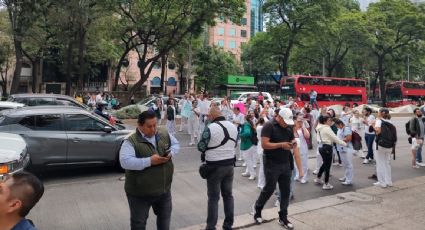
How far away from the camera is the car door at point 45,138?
7820 millimetres

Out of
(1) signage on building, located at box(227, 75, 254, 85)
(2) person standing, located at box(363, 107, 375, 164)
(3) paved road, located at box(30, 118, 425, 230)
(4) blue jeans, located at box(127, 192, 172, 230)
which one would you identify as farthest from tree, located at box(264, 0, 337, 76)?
(4) blue jeans, located at box(127, 192, 172, 230)

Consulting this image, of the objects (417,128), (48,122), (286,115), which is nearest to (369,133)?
(417,128)

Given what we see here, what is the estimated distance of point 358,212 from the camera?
6277 mm

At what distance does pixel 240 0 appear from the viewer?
23.7m

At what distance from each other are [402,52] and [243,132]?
38731mm

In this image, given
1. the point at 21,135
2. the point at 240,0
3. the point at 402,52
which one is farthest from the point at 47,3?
the point at 402,52

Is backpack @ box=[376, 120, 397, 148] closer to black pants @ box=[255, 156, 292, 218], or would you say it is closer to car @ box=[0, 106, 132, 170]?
black pants @ box=[255, 156, 292, 218]

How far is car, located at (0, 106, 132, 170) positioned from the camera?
Result: 25.8 feet

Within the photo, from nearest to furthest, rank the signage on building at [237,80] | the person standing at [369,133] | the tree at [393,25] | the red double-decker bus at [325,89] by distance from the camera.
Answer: the person standing at [369,133] → the red double-decker bus at [325,89] → the tree at [393,25] → the signage on building at [237,80]

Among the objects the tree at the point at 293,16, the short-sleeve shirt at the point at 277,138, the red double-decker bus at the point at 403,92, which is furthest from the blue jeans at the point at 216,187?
the red double-decker bus at the point at 403,92

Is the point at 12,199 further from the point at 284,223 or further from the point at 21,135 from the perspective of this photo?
the point at 21,135

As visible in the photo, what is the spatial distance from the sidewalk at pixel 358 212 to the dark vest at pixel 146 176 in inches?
71.0

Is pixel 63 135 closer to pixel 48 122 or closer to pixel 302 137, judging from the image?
pixel 48 122

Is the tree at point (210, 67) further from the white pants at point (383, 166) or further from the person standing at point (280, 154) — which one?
the person standing at point (280, 154)
